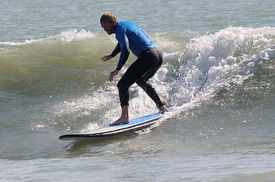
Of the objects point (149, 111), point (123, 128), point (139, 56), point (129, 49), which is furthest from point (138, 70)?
point (149, 111)

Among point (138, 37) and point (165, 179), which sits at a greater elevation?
point (138, 37)

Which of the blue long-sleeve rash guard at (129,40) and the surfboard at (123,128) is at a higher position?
the blue long-sleeve rash guard at (129,40)

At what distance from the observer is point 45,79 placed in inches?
424

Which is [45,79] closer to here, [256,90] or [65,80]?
[65,80]

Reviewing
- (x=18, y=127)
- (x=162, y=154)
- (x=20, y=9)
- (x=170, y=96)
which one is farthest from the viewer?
(x=20, y=9)

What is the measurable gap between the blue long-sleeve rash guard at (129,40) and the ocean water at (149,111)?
3.89 ft

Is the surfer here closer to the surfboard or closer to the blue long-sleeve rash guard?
the blue long-sleeve rash guard

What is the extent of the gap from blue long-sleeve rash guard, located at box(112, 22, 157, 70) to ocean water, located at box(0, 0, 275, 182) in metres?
1.19

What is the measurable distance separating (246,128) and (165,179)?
2685 millimetres

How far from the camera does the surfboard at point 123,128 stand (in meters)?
6.82

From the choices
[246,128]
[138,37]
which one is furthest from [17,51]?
[246,128]

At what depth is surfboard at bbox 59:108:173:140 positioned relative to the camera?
682 cm

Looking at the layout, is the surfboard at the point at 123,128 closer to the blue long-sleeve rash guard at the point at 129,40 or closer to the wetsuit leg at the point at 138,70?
the wetsuit leg at the point at 138,70

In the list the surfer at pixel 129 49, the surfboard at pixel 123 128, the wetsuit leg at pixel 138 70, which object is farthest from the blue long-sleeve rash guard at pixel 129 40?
the surfboard at pixel 123 128
